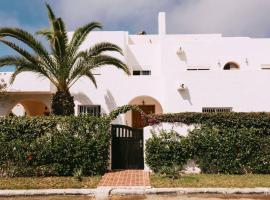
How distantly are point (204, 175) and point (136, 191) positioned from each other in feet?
12.4

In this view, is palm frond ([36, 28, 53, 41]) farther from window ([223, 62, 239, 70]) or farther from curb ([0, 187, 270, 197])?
window ([223, 62, 239, 70])

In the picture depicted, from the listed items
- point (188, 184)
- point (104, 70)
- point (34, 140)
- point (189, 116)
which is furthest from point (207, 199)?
point (104, 70)

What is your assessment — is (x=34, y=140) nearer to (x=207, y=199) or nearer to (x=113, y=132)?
(x=113, y=132)

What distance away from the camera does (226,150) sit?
14812 mm

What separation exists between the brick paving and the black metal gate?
0.61 meters

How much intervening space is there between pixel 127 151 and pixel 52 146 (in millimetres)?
3219

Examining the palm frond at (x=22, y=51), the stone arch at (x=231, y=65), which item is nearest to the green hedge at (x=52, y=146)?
the palm frond at (x=22, y=51)

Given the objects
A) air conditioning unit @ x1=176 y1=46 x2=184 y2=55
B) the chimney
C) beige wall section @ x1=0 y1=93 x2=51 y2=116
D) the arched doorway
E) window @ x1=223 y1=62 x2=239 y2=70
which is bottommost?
beige wall section @ x1=0 y1=93 x2=51 y2=116

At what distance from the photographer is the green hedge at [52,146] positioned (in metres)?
14.4

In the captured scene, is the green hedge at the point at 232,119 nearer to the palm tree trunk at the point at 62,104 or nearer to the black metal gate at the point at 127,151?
the black metal gate at the point at 127,151

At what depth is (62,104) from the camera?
1689 centimetres

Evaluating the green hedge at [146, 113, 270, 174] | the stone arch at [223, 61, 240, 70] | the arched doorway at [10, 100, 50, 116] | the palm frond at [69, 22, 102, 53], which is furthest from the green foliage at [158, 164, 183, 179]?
the arched doorway at [10, 100, 50, 116]

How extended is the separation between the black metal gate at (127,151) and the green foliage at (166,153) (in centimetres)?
78

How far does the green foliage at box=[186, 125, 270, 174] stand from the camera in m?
14.8
